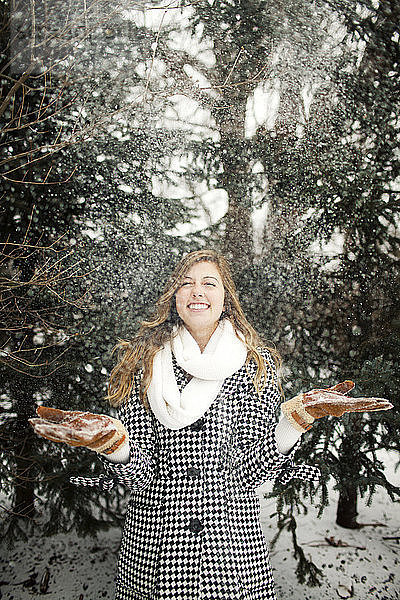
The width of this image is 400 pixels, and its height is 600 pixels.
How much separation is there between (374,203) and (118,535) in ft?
5.69

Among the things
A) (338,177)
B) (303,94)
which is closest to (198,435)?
(338,177)

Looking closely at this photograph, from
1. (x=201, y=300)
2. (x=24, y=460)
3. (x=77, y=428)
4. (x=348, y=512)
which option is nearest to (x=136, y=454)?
(x=77, y=428)

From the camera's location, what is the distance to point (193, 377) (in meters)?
1.41

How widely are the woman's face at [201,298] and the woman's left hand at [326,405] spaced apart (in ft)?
1.08

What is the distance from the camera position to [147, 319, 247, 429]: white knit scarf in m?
1.34

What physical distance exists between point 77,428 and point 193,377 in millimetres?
383

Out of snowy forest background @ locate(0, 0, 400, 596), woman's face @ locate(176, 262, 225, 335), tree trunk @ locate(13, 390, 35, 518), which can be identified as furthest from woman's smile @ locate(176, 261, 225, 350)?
tree trunk @ locate(13, 390, 35, 518)

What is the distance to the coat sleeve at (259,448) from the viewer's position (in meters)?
1.33

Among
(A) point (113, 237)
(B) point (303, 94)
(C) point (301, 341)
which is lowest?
(C) point (301, 341)

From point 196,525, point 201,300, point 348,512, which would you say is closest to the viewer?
point 196,525

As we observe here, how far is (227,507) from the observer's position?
137cm

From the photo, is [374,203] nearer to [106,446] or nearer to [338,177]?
[338,177]

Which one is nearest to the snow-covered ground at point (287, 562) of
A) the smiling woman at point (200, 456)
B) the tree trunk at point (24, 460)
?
the tree trunk at point (24, 460)

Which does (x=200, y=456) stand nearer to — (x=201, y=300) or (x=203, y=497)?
(x=203, y=497)
